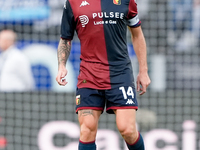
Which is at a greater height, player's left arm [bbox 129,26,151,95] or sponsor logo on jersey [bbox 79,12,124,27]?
sponsor logo on jersey [bbox 79,12,124,27]

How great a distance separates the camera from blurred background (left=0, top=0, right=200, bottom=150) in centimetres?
632

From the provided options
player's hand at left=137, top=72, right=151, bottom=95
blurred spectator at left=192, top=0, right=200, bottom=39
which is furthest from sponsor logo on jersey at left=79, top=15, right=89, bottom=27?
blurred spectator at left=192, top=0, right=200, bottom=39

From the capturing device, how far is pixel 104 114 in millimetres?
6531

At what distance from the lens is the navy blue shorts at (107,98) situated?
3.95 metres

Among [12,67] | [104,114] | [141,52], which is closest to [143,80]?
[141,52]

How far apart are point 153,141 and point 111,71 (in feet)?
8.20

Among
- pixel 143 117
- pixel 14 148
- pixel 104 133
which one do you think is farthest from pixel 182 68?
pixel 14 148

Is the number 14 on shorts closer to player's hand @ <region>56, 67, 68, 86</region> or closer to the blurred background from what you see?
player's hand @ <region>56, 67, 68, 86</region>

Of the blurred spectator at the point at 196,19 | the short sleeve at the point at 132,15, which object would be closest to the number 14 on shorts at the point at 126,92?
the short sleeve at the point at 132,15

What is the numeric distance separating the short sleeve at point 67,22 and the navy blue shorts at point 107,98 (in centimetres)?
53

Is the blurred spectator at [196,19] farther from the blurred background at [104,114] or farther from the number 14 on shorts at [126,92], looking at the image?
the number 14 on shorts at [126,92]

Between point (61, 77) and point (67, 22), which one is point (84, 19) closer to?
point (67, 22)

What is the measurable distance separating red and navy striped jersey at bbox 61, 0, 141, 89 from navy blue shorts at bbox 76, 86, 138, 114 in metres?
0.06

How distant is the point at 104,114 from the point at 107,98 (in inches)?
101
